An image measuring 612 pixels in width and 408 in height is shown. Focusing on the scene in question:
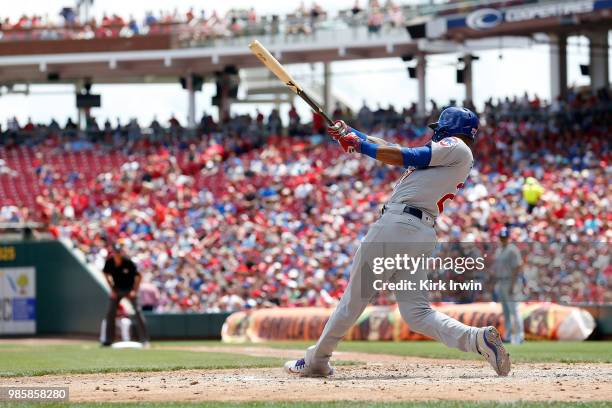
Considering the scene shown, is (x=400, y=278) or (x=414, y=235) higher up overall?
(x=414, y=235)

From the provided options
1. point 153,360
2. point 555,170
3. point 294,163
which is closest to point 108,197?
point 294,163

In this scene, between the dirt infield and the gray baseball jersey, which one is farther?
the gray baseball jersey

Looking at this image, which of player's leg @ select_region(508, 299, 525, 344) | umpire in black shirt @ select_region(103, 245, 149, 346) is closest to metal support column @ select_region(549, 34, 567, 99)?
player's leg @ select_region(508, 299, 525, 344)

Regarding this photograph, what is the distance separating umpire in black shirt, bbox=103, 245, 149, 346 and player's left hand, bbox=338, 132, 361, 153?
993 centimetres

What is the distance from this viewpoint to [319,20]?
34.1 m

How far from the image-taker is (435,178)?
27.3 feet

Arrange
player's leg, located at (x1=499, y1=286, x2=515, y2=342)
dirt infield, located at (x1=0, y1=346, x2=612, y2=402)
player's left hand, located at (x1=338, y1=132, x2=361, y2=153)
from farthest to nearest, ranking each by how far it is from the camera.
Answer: player's leg, located at (x1=499, y1=286, x2=515, y2=342)
player's left hand, located at (x1=338, y1=132, x2=361, y2=153)
dirt infield, located at (x1=0, y1=346, x2=612, y2=402)

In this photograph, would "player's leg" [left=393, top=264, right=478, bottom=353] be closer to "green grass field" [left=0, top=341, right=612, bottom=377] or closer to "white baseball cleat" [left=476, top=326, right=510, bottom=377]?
"white baseball cleat" [left=476, top=326, right=510, bottom=377]

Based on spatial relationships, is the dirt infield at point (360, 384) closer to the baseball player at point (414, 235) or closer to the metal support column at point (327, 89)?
the baseball player at point (414, 235)

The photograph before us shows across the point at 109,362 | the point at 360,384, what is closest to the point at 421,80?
the point at 109,362

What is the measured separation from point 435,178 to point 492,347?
1.25 m

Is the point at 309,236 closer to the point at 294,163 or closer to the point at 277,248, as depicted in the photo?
the point at 277,248

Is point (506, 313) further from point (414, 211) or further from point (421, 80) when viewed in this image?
point (421, 80)

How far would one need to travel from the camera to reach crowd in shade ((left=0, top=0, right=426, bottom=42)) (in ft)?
110
